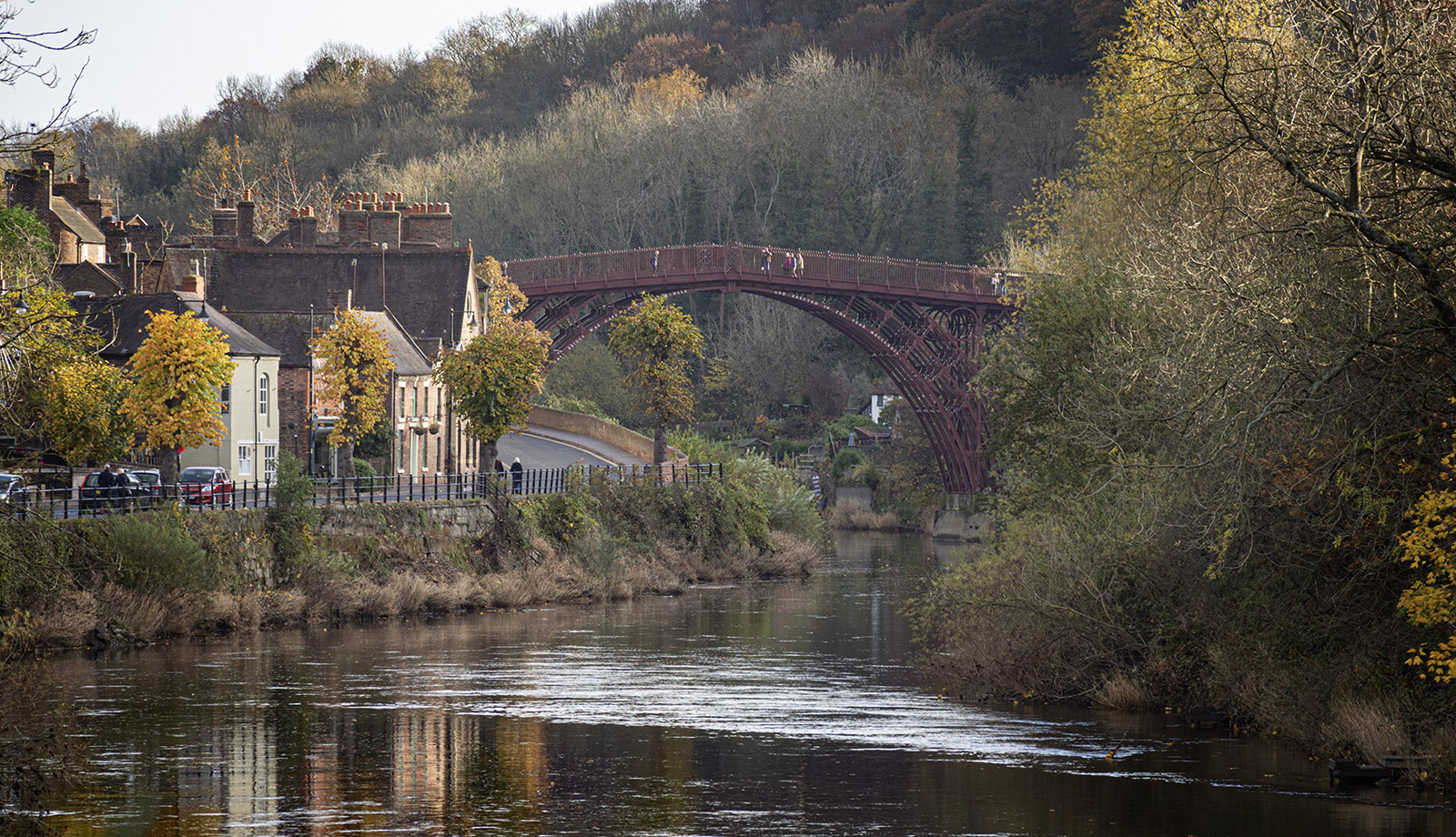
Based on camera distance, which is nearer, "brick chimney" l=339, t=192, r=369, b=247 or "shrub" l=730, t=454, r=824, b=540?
"shrub" l=730, t=454, r=824, b=540

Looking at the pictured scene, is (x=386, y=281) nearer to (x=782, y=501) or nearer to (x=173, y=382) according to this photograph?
(x=782, y=501)

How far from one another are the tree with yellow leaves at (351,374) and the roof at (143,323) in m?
2.25

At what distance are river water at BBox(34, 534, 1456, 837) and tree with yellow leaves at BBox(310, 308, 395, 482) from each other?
11.9m

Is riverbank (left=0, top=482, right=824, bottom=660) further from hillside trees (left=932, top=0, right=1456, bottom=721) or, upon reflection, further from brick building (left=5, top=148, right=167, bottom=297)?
brick building (left=5, top=148, right=167, bottom=297)

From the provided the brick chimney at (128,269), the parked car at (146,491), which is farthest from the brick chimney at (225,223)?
the parked car at (146,491)

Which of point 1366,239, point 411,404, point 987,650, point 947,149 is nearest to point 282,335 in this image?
point 411,404

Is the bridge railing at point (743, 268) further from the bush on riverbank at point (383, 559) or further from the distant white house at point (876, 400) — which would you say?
the distant white house at point (876, 400)

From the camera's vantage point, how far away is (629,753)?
22859 millimetres

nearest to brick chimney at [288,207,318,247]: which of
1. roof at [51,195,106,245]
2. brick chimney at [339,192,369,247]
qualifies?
brick chimney at [339,192,369,247]

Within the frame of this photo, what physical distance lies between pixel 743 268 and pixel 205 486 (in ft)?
101

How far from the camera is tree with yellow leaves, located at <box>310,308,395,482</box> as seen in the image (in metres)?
45.7

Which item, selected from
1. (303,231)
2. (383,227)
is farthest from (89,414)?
(383,227)

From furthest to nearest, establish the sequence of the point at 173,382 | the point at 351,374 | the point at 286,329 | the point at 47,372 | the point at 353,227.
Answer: the point at 353,227
the point at 286,329
the point at 351,374
the point at 173,382
the point at 47,372

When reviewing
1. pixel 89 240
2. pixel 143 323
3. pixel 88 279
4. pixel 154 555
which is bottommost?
pixel 154 555
